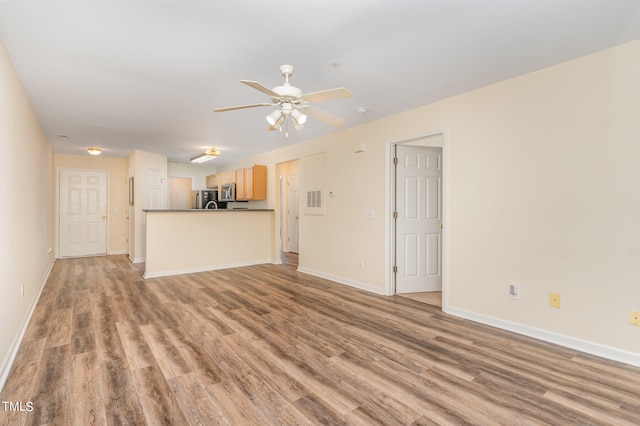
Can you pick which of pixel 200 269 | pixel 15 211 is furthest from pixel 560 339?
pixel 200 269

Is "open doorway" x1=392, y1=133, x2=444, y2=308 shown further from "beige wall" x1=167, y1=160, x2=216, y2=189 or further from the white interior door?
"beige wall" x1=167, y1=160, x2=216, y2=189

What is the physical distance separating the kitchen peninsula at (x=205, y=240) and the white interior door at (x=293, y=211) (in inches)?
54.6

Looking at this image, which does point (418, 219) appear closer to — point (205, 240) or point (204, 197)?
point (205, 240)

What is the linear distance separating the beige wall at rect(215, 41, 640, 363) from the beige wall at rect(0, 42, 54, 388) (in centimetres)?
381

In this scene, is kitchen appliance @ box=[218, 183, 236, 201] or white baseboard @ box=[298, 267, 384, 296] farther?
kitchen appliance @ box=[218, 183, 236, 201]

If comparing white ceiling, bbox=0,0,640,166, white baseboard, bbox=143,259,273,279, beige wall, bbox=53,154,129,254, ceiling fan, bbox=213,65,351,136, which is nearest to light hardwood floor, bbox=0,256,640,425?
white baseboard, bbox=143,259,273,279

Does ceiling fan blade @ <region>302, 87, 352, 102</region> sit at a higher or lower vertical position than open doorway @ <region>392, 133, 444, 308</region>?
higher

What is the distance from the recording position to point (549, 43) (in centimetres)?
226

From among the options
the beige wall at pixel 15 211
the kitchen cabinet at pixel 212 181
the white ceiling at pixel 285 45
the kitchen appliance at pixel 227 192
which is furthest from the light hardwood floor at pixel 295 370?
the kitchen cabinet at pixel 212 181

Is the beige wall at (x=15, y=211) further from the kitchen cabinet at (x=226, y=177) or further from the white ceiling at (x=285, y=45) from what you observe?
the kitchen cabinet at (x=226, y=177)

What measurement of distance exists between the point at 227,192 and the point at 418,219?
485 centimetres

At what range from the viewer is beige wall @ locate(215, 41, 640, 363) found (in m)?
2.32

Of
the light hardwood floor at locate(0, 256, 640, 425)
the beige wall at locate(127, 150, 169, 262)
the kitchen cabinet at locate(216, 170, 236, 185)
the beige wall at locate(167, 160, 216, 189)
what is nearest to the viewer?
the light hardwood floor at locate(0, 256, 640, 425)

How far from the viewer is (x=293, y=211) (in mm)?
7902
